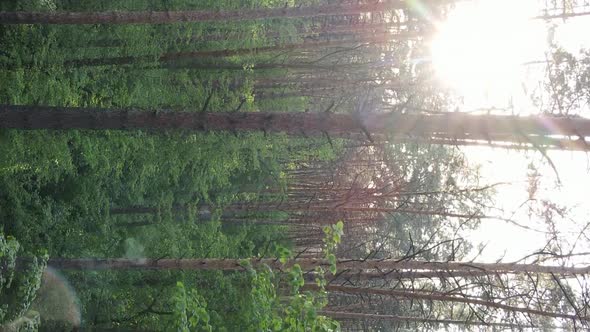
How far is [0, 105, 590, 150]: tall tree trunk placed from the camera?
18.1ft

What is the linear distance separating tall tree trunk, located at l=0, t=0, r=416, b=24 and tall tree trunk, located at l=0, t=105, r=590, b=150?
2.12m

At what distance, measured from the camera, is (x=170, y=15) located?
911 centimetres

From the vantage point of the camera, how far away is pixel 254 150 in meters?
12.7

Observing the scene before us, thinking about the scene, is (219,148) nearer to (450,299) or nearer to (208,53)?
(208,53)

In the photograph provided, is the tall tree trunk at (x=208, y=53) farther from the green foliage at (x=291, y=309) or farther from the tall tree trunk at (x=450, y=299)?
the green foliage at (x=291, y=309)

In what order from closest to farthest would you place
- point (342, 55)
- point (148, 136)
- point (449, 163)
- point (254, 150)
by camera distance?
point (148, 136) < point (254, 150) < point (342, 55) < point (449, 163)

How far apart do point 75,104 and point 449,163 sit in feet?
39.3

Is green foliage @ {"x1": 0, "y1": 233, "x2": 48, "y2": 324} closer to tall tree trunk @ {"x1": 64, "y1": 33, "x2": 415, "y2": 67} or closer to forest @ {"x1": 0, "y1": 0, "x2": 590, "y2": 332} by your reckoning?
forest @ {"x1": 0, "y1": 0, "x2": 590, "y2": 332}

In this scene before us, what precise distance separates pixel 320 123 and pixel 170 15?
4.16 m

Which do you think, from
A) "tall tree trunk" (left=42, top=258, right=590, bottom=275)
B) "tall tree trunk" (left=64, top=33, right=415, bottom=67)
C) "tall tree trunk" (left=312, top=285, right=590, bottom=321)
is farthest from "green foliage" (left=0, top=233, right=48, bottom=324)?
"tall tree trunk" (left=312, top=285, right=590, bottom=321)

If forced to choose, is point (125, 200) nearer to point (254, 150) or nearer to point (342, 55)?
point (254, 150)

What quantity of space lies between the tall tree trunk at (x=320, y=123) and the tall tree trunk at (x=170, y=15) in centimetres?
212

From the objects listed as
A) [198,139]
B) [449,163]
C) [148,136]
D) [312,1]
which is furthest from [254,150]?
[449,163]

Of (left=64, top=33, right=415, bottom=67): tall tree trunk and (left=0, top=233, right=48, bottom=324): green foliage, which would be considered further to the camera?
(left=64, top=33, right=415, bottom=67): tall tree trunk
